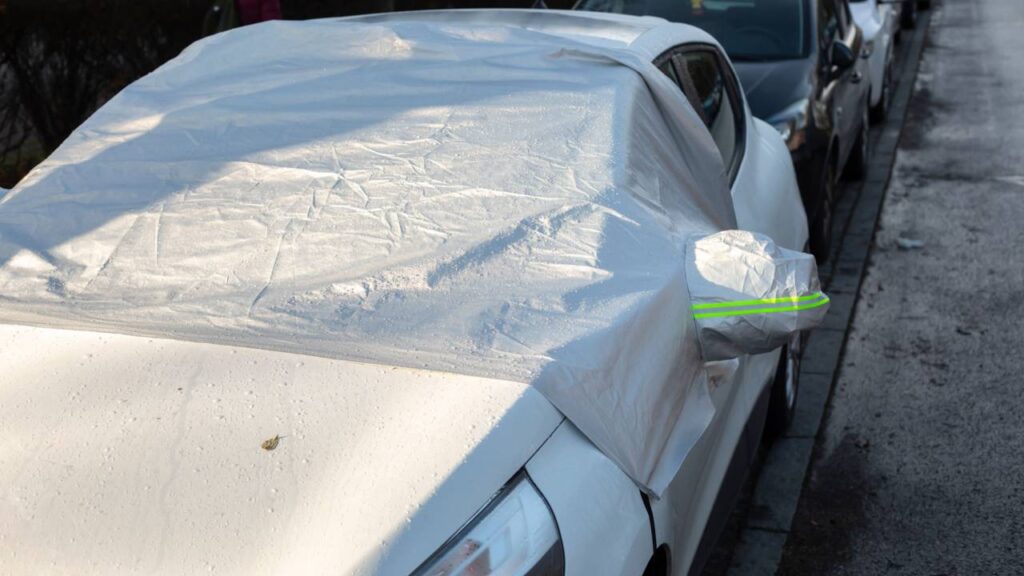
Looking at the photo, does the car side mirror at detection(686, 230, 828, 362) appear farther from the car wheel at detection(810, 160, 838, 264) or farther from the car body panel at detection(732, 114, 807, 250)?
the car wheel at detection(810, 160, 838, 264)

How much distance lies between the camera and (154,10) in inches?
316

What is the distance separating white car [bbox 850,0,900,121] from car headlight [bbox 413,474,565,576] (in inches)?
299

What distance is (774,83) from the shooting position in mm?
6977

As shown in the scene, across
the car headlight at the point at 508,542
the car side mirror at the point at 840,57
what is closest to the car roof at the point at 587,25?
the car headlight at the point at 508,542

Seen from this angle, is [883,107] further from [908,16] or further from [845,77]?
[908,16]

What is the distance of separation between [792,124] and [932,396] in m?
1.79

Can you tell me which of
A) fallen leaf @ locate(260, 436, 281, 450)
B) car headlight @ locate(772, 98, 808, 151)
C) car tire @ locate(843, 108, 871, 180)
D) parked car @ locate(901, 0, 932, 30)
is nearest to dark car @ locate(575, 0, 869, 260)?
car headlight @ locate(772, 98, 808, 151)

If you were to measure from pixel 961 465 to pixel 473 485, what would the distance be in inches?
120

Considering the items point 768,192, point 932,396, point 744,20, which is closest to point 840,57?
point 744,20

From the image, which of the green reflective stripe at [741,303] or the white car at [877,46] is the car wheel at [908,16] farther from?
the green reflective stripe at [741,303]

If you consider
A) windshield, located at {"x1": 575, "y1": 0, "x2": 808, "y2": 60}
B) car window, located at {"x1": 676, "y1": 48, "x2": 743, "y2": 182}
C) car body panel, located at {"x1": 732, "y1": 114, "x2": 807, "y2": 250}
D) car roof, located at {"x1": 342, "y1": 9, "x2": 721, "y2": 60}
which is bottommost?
windshield, located at {"x1": 575, "y1": 0, "x2": 808, "y2": 60}

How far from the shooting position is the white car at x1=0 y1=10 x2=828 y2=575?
2.13 m

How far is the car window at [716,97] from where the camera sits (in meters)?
4.39

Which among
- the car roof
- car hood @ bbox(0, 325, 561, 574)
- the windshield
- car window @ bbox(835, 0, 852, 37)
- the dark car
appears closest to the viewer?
car hood @ bbox(0, 325, 561, 574)
